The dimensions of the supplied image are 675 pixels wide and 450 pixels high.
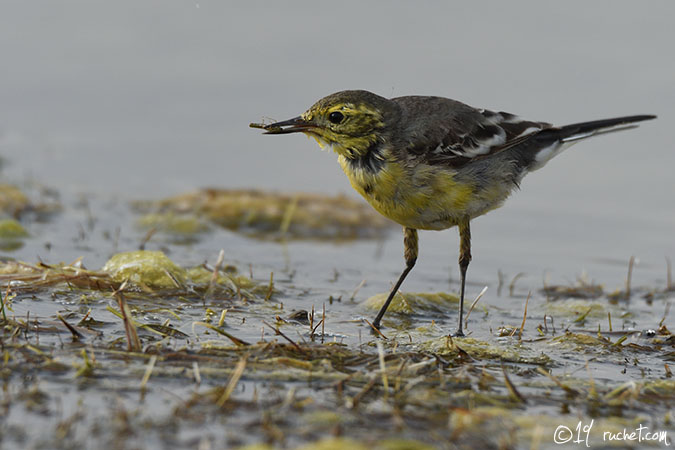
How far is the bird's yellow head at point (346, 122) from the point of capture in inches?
254

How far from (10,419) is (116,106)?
11553mm

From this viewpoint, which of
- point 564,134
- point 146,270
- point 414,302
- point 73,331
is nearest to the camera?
point 73,331

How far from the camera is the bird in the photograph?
21.1 feet

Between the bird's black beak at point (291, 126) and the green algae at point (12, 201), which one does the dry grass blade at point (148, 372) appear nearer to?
the bird's black beak at point (291, 126)

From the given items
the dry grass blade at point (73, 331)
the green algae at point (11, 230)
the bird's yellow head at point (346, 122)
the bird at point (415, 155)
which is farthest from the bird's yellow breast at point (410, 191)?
the green algae at point (11, 230)

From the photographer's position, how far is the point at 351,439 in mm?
3789

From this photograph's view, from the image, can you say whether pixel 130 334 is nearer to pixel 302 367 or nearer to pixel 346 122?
pixel 302 367

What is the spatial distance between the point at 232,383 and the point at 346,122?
9.21 ft

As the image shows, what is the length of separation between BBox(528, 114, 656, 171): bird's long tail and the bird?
0.43 meters

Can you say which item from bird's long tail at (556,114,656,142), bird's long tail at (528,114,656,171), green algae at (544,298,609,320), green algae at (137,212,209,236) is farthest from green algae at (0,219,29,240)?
bird's long tail at (556,114,656,142)

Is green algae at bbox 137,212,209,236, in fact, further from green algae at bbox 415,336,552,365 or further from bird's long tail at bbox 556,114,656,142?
green algae at bbox 415,336,552,365

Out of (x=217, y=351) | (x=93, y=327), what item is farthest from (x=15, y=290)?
(x=217, y=351)

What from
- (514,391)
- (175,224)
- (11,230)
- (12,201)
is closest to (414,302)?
(514,391)

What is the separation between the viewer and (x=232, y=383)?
4.18 meters
